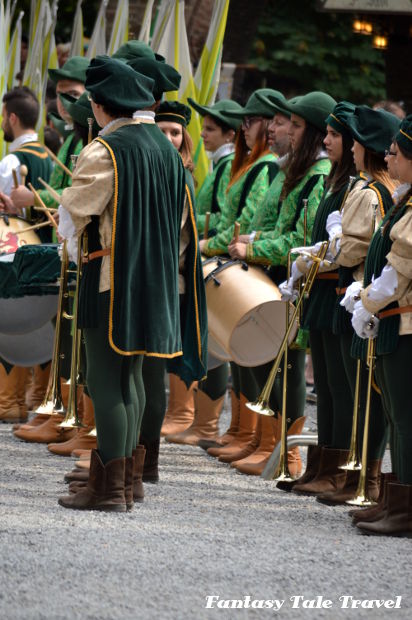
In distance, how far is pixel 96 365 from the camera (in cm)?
584

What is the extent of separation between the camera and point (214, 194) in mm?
8508

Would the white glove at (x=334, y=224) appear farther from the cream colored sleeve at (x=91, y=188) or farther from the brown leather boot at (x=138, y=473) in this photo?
the brown leather boot at (x=138, y=473)

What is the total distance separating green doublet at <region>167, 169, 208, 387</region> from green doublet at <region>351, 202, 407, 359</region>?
80 centimetres

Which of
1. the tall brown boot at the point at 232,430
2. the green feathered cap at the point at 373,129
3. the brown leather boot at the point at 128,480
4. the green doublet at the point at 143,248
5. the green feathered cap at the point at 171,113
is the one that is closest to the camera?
the green doublet at the point at 143,248

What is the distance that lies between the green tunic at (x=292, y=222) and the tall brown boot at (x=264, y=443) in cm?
93

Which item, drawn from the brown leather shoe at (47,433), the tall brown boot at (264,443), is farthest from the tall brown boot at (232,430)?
the brown leather shoe at (47,433)

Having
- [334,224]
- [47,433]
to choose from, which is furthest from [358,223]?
[47,433]

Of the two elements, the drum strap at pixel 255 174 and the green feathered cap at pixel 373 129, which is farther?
the drum strap at pixel 255 174

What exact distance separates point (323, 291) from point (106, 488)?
1508 millimetres

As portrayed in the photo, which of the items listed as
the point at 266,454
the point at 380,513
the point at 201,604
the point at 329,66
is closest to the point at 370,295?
the point at 380,513

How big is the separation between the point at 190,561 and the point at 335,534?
96 centimetres

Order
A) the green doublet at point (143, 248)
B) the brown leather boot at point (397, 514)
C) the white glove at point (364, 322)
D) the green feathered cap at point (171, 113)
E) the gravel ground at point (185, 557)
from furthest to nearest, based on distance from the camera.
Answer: the green feathered cap at point (171, 113) → the green doublet at point (143, 248) → the white glove at point (364, 322) → the brown leather boot at point (397, 514) → the gravel ground at point (185, 557)

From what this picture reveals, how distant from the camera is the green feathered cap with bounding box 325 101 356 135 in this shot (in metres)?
6.51

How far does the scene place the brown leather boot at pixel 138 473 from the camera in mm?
6195
